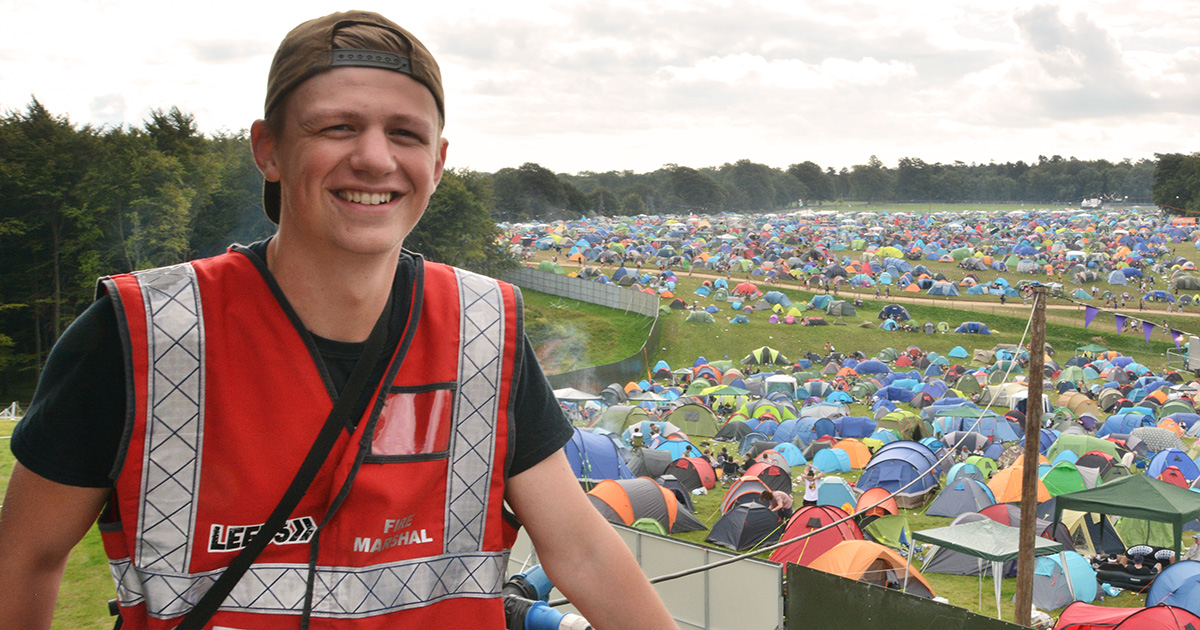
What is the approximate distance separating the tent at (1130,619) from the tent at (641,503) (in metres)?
6.05

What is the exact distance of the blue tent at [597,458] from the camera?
15.7m

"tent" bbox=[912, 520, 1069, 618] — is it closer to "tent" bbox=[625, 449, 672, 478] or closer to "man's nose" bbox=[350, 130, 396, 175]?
"tent" bbox=[625, 449, 672, 478]

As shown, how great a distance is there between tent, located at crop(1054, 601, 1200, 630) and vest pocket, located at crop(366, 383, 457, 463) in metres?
9.42

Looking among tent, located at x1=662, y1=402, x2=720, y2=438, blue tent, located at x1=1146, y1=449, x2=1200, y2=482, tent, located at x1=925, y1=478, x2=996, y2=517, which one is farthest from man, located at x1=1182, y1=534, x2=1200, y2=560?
tent, located at x1=662, y1=402, x2=720, y2=438

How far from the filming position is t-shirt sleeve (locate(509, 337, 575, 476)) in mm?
1034

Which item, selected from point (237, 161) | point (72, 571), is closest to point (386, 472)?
point (72, 571)

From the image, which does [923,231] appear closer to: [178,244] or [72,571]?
[178,244]

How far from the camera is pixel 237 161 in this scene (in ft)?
88.5

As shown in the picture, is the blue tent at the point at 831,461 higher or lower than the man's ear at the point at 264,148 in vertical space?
lower

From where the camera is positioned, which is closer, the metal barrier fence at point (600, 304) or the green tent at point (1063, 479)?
the green tent at point (1063, 479)

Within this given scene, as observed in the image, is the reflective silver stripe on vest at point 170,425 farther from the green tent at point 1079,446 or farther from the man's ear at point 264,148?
the green tent at point 1079,446

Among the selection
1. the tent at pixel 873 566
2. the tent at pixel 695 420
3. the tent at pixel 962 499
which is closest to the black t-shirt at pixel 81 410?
the tent at pixel 873 566

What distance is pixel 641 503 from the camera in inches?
540

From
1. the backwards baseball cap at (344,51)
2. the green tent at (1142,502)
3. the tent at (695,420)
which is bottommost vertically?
the tent at (695,420)
